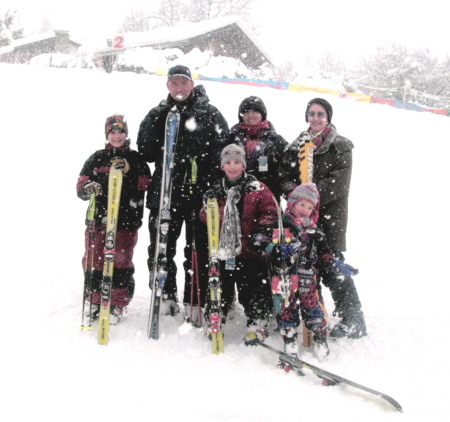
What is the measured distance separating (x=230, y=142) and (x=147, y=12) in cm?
5053

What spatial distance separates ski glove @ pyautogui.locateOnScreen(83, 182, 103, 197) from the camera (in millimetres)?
3701

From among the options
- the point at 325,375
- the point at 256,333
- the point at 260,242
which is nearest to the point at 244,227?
the point at 260,242

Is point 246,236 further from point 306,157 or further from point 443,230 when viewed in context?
point 443,230

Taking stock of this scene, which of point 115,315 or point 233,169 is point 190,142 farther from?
point 115,315

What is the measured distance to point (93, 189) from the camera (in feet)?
12.2

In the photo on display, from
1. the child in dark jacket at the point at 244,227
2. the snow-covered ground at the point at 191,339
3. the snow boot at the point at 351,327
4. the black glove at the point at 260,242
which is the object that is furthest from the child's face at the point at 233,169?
the snow boot at the point at 351,327

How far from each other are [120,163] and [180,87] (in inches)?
32.3

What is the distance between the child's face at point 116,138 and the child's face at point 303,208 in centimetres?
161

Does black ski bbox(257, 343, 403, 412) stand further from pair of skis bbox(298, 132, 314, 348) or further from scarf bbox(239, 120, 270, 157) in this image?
scarf bbox(239, 120, 270, 157)

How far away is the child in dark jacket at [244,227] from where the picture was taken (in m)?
3.54

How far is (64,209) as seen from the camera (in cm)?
717

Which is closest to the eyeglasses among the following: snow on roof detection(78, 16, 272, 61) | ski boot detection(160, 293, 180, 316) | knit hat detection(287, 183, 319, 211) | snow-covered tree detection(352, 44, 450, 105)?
knit hat detection(287, 183, 319, 211)

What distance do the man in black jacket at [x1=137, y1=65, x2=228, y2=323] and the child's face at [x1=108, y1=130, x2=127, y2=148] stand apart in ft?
0.54

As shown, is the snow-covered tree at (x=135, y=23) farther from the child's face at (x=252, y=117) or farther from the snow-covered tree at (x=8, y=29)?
the child's face at (x=252, y=117)
